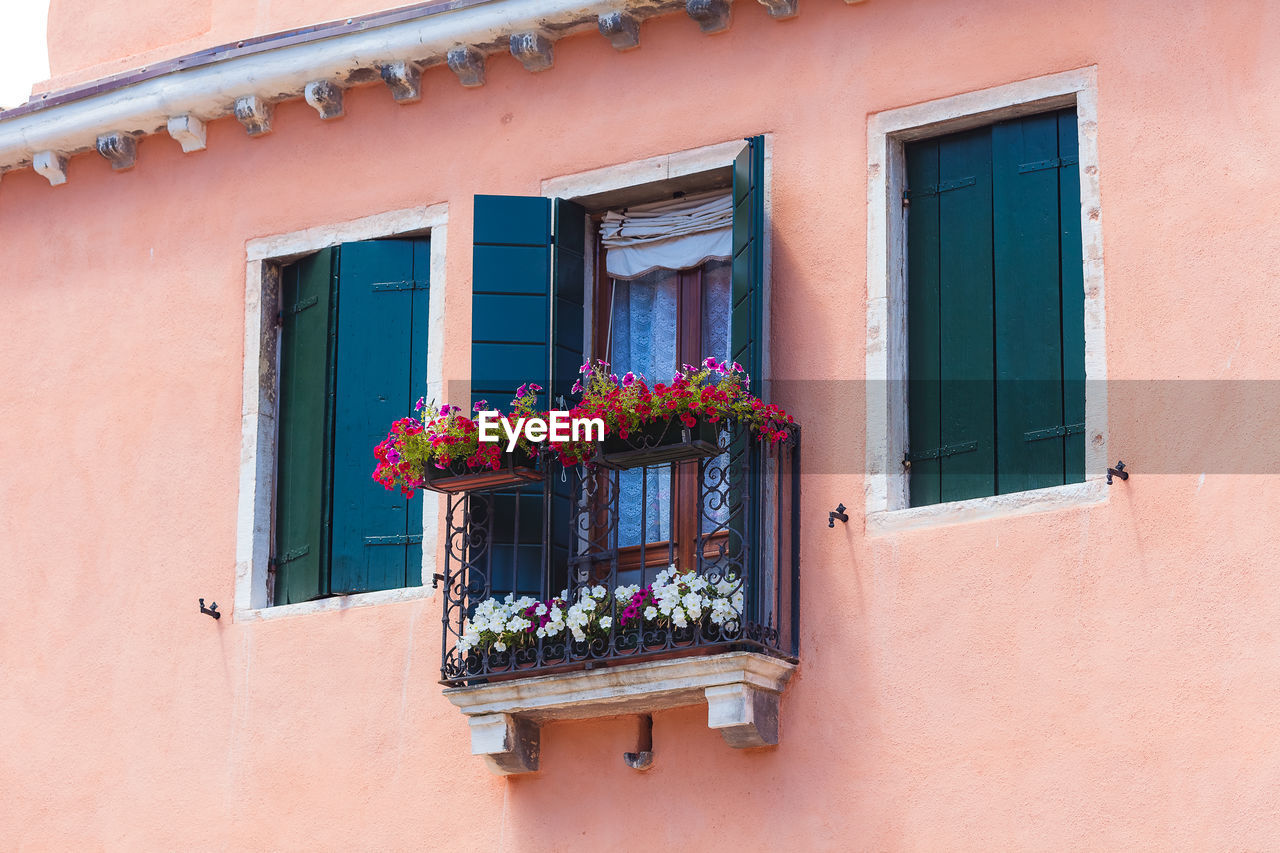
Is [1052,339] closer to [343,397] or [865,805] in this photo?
[865,805]

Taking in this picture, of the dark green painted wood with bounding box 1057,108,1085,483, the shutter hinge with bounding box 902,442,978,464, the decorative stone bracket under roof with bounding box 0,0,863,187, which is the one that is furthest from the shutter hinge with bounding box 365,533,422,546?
the dark green painted wood with bounding box 1057,108,1085,483

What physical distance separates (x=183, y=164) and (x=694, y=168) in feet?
8.91

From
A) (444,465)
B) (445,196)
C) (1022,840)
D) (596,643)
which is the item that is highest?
(445,196)

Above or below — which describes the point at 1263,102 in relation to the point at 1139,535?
above

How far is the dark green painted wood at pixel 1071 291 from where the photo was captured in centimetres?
848

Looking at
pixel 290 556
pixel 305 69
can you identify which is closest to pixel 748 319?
pixel 290 556

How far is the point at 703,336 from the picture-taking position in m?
9.59

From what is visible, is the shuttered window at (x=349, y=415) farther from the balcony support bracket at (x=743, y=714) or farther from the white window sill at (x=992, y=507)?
the white window sill at (x=992, y=507)

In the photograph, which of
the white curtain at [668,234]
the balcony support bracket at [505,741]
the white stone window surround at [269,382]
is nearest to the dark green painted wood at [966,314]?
the white curtain at [668,234]

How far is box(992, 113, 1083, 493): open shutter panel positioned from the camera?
859 cm

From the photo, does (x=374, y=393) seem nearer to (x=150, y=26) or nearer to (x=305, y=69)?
(x=305, y=69)

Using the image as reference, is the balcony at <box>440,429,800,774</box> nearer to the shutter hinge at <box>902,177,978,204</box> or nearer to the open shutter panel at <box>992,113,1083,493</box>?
the open shutter panel at <box>992,113,1083,493</box>

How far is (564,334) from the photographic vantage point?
9586 mm

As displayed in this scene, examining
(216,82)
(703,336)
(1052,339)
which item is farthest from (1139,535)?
(216,82)
